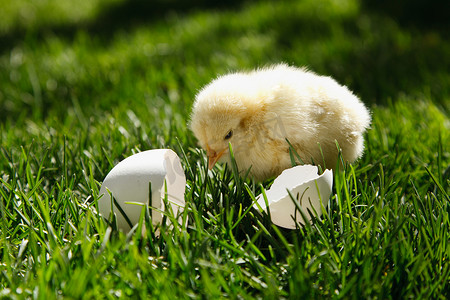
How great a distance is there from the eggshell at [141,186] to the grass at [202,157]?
51mm

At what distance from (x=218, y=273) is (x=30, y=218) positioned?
2.48 ft

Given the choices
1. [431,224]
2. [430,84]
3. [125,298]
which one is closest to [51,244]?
[125,298]

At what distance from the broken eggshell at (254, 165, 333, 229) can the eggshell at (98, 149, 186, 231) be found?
0.90 ft

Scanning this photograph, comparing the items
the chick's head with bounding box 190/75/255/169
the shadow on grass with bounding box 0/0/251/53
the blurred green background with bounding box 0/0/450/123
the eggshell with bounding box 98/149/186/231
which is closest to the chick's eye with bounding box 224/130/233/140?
the chick's head with bounding box 190/75/255/169

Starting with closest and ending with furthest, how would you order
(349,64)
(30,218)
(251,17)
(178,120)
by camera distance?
1. (30,218)
2. (178,120)
3. (349,64)
4. (251,17)

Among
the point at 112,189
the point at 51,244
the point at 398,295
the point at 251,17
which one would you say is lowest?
the point at 398,295

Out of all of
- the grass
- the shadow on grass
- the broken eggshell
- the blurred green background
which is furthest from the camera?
the shadow on grass

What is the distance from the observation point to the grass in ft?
4.34

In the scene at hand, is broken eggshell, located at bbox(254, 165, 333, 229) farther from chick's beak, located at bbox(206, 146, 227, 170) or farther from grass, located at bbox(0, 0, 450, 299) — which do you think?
chick's beak, located at bbox(206, 146, 227, 170)

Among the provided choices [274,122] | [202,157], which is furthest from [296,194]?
[202,157]

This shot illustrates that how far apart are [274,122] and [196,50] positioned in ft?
7.58

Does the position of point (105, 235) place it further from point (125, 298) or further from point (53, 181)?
point (53, 181)

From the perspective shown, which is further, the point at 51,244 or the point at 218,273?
the point at 51,244

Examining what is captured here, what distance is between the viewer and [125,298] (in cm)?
125
